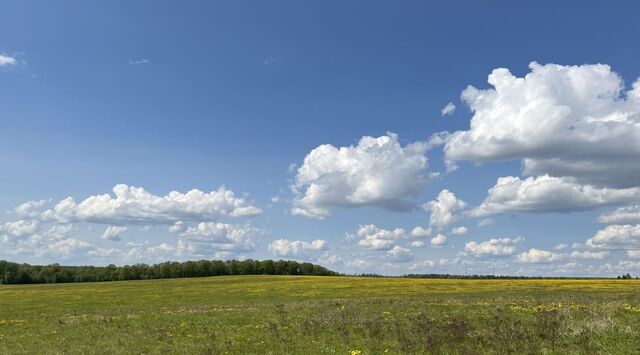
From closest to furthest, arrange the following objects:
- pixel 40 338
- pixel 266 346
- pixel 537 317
→ 1. pixel 266 346
2. pixel 537 317
3. pixel 40 338

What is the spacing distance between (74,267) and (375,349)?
169144mm

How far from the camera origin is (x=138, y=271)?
159750 mm

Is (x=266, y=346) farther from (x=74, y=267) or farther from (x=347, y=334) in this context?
(x=74, y=267)

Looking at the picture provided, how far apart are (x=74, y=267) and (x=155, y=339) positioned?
6302 inches


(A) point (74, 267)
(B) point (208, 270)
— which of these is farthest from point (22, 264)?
(B) point (208, 270)

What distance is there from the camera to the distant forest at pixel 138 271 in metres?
154

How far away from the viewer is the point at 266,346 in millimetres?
19406

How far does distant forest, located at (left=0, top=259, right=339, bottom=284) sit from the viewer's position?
154125 millimetres

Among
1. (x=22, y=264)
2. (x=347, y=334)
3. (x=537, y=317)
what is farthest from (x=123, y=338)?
(x=22, y=264)

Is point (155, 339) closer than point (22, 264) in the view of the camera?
Yes

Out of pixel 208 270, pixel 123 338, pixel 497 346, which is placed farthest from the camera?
pixel 208 270

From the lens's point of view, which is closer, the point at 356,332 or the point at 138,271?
the point at 356,332

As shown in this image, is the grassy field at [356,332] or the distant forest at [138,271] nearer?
the grassy field at [356,332]

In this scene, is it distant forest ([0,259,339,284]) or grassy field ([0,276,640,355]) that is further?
distant forest ([0,259,339,284])
